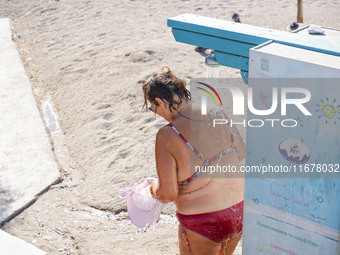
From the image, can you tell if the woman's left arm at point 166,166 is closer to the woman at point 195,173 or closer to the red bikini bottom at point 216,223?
the woman at point 195,173

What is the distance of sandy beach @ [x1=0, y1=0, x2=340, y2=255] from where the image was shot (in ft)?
13.1

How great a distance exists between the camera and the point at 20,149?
5.37 metres

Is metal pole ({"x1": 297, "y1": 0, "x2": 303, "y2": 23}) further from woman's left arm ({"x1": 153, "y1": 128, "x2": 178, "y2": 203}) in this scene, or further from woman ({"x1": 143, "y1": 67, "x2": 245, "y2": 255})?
woman's left arm ({"x1": 153, "y1": 128, "x2": 178, "y2": 203})

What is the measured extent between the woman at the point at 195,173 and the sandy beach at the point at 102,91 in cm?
138

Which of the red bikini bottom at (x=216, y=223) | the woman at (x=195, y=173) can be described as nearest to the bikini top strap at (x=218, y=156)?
the woman at (x=195, y=173)

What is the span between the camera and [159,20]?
885 centimetres

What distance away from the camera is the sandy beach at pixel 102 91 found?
13.1 feet

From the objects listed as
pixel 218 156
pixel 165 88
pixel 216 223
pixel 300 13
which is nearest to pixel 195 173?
pixel 218 156

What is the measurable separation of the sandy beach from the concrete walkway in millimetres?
132

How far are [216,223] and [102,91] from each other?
14.7 feet

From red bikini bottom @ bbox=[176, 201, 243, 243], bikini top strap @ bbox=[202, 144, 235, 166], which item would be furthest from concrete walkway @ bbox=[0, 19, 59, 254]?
bikini top strap @ bbox=[202, 144, 235, 166]

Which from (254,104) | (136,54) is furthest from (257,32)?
(136,54)

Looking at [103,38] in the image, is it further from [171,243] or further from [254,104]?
[254,104]

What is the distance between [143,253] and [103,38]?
5.27 metres
